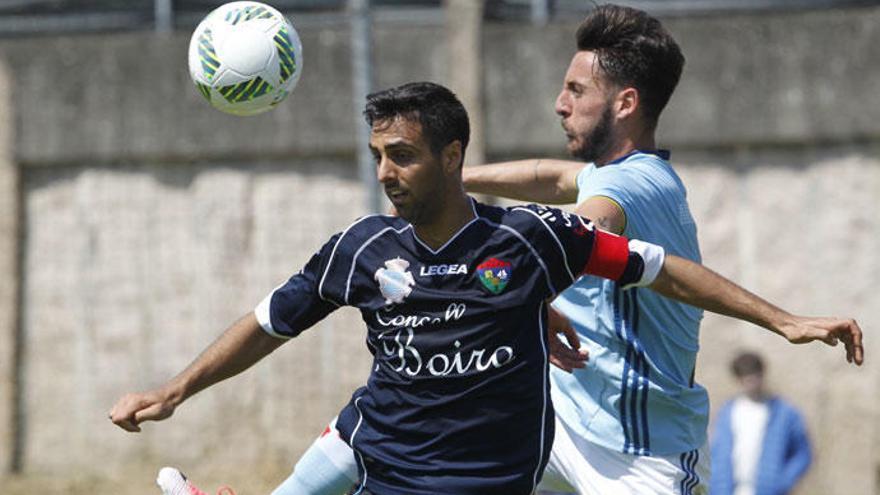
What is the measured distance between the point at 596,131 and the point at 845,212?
5959 mm

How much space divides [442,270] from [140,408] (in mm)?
1102

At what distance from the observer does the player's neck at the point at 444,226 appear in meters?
5.31

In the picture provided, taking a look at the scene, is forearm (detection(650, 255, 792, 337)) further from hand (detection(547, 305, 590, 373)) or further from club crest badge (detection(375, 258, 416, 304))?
club crest badge (detection(375, 258, 416, 304))

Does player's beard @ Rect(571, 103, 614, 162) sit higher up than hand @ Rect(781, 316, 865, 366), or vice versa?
player's beard @ Rect(571, 103, 614, 162)

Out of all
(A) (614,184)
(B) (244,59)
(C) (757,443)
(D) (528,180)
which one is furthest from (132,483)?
(A) (614,184)

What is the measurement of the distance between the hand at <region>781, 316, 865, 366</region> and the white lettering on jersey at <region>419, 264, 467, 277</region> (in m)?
1.03

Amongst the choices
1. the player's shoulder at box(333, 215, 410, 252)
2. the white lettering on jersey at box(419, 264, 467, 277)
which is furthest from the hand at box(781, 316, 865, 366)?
the player's shoulder at box(333, 215, 410, 252)

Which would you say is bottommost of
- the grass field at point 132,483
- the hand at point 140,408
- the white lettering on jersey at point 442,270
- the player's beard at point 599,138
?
the grass field at point 132,483

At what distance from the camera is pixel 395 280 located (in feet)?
17.4

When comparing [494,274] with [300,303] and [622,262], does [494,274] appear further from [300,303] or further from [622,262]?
[300,303]

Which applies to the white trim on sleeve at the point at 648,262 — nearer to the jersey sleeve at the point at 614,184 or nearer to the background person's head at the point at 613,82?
the jersey sleeve at the point at 614,184

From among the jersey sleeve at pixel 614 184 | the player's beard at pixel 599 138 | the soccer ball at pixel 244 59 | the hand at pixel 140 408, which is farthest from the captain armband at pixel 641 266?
the soccer ball at pixel 244 59

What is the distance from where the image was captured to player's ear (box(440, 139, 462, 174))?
5316 millimetres

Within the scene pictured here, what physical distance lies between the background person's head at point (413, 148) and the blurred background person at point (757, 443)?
17.4 feet
